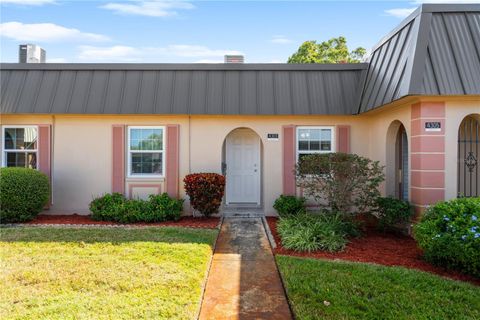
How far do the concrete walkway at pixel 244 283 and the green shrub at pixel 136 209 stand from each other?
1976 mm

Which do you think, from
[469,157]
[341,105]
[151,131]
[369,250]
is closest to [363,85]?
[341,105]

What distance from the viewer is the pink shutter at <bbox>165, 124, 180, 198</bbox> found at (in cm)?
978

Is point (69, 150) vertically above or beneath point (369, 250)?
above

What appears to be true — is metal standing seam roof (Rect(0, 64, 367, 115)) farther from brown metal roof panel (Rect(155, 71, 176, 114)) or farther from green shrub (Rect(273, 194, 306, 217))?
green shrub (Rect(273, 194, 306, 217))

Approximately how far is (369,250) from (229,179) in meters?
5.24

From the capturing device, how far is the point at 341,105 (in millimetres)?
9547

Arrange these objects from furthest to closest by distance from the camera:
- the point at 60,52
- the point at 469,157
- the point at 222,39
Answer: the point at 222,39 < the point at 60,52 < the point at 469,157

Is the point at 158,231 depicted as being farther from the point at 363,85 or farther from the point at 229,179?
the point at 363,85

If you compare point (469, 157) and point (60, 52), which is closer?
point (469, 157)

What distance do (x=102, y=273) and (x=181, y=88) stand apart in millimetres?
6122

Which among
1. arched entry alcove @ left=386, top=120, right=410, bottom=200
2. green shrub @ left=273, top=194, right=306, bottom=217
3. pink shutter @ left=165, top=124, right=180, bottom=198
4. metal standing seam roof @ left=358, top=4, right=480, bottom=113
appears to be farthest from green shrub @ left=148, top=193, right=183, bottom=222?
metal standing seam roof @ left=358, top=4, right=480, bottom=113

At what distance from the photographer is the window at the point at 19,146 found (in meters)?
9.96

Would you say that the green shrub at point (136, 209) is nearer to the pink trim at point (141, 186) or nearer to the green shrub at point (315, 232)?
the pink trim at point (141, 186)

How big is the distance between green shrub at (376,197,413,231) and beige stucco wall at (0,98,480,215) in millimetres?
2565
